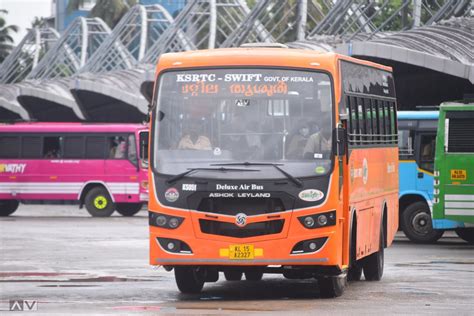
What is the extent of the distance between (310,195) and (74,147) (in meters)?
26.7

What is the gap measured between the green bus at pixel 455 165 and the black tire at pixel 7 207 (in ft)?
63.9

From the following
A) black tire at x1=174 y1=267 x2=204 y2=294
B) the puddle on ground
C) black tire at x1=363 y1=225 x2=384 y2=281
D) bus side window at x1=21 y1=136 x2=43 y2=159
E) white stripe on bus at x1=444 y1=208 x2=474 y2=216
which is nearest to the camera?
black tire at x1=174 y1=267 x2=204 y2=294

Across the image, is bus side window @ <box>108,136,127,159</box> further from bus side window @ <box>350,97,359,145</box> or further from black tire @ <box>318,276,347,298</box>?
black tire @ <box>318,276,347,298</box>

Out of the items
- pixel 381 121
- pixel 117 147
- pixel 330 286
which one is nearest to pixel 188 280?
pixel 330 286

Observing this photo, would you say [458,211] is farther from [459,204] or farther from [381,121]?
[381,121]

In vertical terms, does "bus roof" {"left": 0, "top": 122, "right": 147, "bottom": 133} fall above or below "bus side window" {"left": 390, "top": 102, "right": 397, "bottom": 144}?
below

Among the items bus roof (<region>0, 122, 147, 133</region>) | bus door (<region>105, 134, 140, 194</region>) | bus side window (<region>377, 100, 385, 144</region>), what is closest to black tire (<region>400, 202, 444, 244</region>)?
bus side window (<region>377, 100, 385, 144</region>)

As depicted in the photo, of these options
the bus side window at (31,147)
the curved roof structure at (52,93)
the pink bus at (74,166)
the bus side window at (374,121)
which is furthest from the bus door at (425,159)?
the curved roof structure at (52,93)

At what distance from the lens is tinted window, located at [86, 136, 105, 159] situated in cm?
4109

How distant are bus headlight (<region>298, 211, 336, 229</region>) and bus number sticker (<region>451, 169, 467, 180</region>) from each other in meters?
10.4

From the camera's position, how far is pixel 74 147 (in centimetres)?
4153

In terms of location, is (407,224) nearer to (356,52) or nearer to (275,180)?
(356,52)

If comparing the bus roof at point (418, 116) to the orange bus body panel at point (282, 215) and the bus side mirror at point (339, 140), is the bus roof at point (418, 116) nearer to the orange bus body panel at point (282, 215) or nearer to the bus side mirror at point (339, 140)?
the orange bus body panel at point (282, 215)

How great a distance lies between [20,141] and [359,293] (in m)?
26.9
